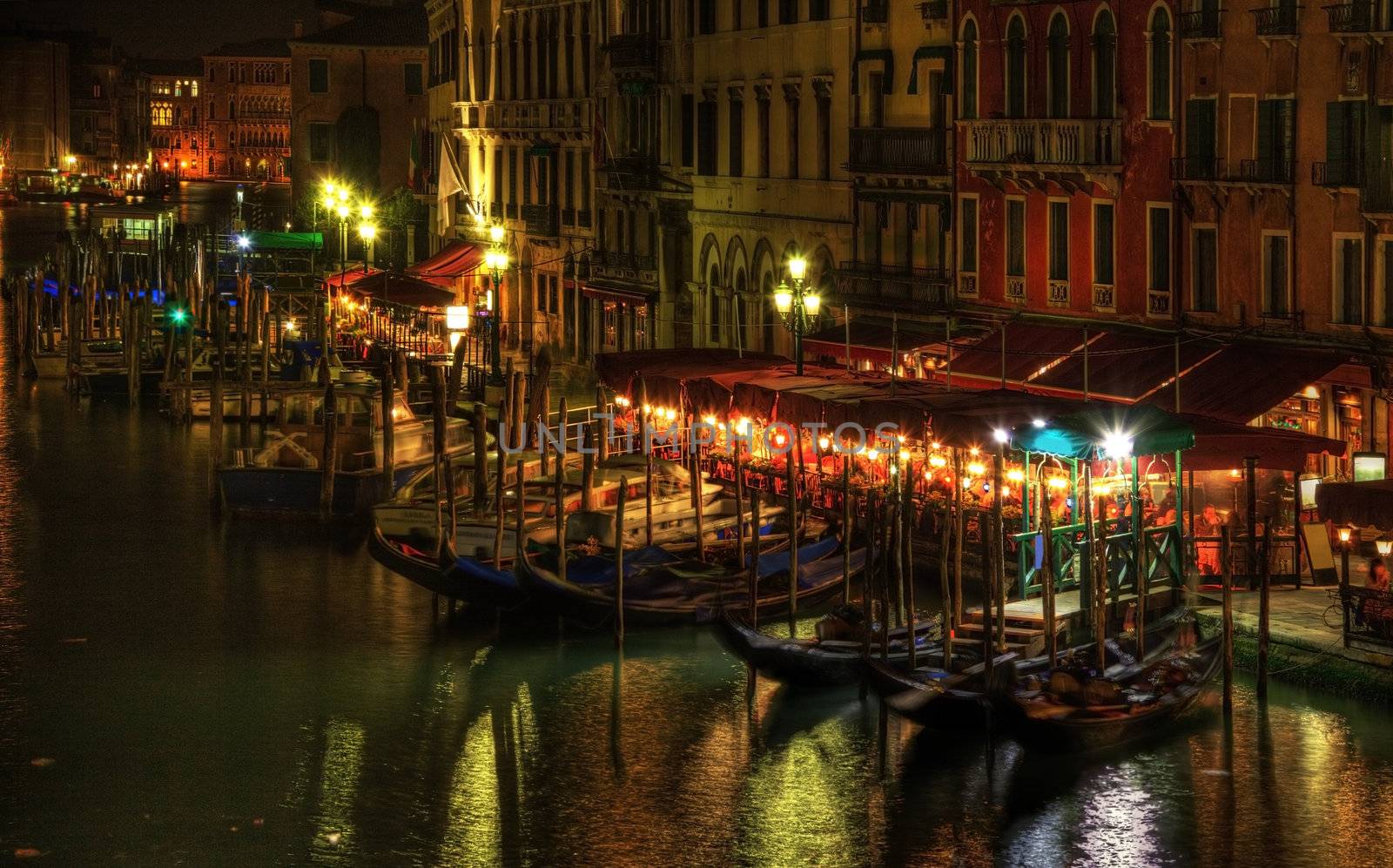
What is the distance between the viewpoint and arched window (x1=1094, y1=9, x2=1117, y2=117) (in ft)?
120

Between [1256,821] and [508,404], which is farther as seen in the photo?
[508,404]

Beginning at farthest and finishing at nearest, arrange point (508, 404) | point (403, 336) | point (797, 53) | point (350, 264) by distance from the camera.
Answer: point (350, 264), point (403, 336), point (797, 53), point (508, 404)

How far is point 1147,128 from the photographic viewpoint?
3562 cm

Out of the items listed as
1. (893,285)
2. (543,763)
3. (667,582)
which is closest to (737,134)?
(893,285)

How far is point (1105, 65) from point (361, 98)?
6412 cm

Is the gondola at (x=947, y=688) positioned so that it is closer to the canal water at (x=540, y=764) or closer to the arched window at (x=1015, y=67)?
the canal water at (x=540, y=764)

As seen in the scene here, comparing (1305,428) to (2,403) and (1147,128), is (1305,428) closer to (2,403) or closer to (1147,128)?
(1147,128)

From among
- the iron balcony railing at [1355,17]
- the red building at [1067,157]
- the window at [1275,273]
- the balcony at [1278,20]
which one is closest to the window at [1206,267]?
the red building at [1067,157]

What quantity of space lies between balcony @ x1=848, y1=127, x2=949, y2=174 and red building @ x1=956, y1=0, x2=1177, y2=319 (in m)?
0.90

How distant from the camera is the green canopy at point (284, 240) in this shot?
3297 inches

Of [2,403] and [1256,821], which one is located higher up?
[2,403]

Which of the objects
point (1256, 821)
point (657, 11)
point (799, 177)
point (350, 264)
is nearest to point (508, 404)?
point (799, 177)

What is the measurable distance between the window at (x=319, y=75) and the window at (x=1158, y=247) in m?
65.8

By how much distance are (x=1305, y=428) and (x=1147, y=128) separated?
6070 millimetres
